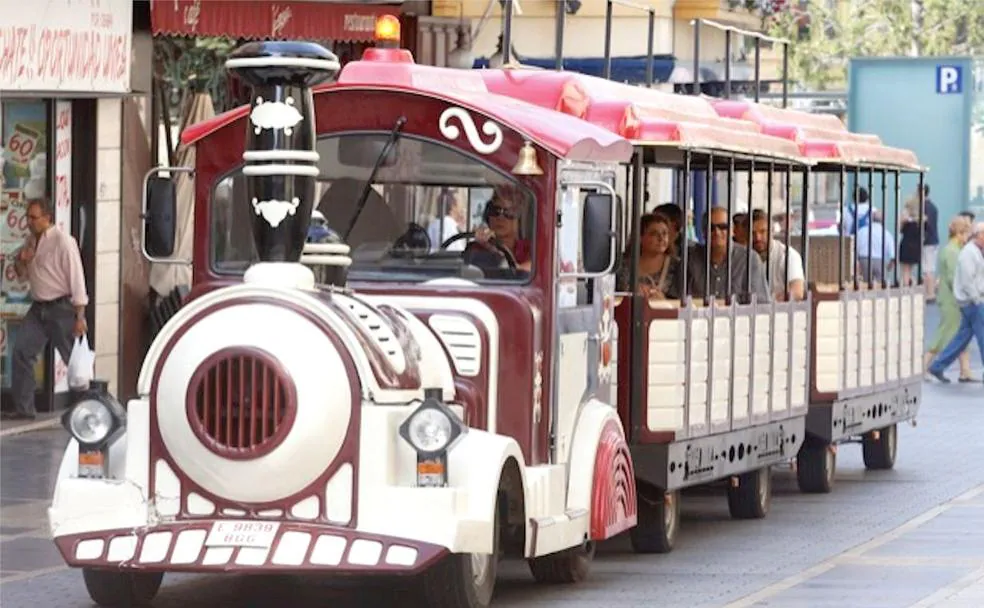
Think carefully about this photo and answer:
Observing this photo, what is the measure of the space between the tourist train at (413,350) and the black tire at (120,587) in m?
0.01

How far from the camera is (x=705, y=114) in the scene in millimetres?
15617

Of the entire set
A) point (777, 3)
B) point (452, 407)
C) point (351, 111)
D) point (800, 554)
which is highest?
point (777, 3)

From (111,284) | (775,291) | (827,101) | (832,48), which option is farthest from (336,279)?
(832,48)

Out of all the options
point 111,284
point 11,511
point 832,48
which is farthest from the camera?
point 832,48

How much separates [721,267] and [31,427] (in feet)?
22.5

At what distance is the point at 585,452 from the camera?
12.3 m

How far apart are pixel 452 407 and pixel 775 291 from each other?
583 centimetres

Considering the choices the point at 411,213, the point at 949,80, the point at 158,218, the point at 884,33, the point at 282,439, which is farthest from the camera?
the point at 884,33

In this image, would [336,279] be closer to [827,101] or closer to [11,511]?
[11,511]

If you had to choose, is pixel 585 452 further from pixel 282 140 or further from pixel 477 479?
pixel 282 140

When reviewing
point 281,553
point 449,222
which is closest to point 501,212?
point 449,222

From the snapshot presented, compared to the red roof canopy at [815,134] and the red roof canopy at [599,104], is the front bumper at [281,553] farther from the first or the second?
the red roof canopy at [815,134]

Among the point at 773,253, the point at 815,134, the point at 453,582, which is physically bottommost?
the point at 453,582

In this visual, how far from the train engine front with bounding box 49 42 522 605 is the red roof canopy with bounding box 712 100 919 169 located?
6.37 m
